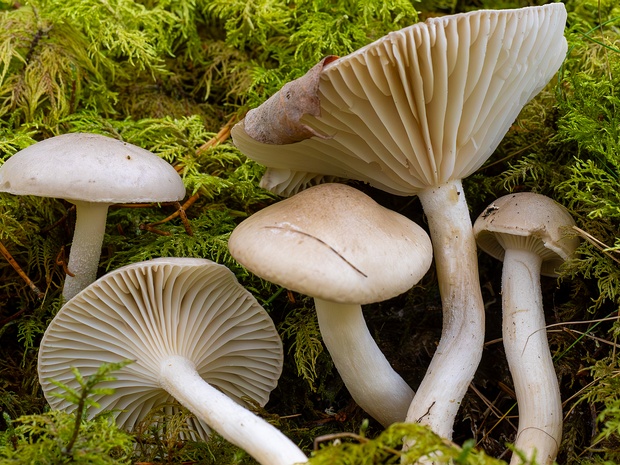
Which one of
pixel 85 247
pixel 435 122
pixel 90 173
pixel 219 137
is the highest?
pixel 435 122

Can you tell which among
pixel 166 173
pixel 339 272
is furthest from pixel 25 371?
pixel 339 272

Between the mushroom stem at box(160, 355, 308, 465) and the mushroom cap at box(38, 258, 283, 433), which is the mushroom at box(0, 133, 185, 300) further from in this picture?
the mushroom stem at box(160, 355, 308, 465)

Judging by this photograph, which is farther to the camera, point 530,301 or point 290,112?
point 530,301

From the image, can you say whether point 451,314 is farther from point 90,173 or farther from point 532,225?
point 90,173

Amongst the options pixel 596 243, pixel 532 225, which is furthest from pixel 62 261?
pixel 596 243

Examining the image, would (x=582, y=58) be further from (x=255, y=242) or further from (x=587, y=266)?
(x=255, y=242)

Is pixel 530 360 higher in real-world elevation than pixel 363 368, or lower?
higher

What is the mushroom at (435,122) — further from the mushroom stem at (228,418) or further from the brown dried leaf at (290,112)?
the mushroom stem at (228,418)
